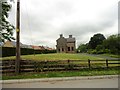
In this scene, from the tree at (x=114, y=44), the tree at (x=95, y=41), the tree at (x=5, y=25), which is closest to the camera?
the tree at (x=5, y=25)

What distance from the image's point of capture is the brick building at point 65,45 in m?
81.3

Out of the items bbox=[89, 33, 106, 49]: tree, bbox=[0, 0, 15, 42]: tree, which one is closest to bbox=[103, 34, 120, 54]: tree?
bbox=[89, 33, 106, 49]: tree

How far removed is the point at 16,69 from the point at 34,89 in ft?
20.3

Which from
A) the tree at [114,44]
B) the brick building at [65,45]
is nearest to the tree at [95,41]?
the brick building at [65,45]

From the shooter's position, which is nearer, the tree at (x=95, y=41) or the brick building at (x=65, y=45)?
the brick building at (x=65, y=45)

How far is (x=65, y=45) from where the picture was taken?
8131 cm

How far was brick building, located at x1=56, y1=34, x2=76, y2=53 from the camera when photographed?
81325 millimetres

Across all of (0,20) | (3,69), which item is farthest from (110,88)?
(0,20)

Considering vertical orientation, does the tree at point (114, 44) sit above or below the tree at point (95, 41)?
below

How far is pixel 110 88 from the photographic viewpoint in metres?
8.98

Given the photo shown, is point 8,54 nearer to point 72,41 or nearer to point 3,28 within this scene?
point 3,28

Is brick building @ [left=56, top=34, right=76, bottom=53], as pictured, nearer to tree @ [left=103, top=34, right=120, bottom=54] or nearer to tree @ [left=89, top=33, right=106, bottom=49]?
tree @ [left=89, top=33, right=106, bottom=49]

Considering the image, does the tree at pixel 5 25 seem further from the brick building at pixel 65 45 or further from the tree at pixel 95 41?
the tree at pixel 95 41

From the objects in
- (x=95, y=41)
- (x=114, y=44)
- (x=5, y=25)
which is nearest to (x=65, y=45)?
(x=95, y=41)
